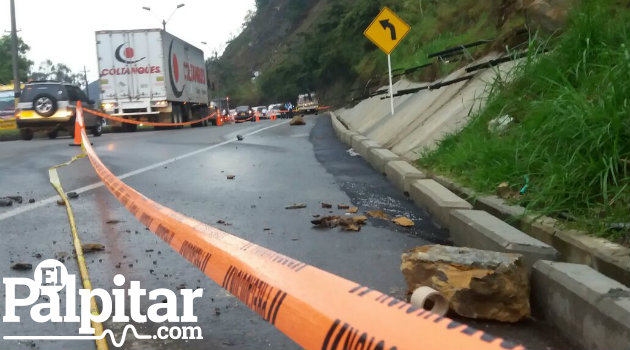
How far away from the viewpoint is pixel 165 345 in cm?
321

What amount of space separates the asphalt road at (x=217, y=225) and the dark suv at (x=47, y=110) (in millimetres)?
11640

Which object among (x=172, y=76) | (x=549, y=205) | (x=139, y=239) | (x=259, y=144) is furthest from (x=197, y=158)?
(x=172, y=76)

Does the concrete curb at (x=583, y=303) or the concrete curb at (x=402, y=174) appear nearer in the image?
the concrete curb at (x=583, y=303)

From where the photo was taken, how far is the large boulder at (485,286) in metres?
3.46

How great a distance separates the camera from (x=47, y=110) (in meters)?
23.3

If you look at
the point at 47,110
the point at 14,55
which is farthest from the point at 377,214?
the point at 14,55

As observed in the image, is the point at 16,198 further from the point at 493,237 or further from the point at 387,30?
the point at 387,30

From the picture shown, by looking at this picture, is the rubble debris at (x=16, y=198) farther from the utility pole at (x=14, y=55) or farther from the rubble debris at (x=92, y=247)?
the utility pole at (x=14, y=55)

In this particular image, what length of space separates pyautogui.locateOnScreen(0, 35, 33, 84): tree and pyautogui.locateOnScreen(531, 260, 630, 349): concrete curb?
6289 cm

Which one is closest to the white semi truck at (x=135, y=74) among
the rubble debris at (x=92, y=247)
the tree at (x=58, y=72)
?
the rubble debris at (x=92, y=247)

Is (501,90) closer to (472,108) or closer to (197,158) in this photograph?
(472,108)

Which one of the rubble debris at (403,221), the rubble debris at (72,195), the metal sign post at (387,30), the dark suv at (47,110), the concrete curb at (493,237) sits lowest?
the rubble debris at (403,221)

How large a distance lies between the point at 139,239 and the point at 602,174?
3657 millimetres

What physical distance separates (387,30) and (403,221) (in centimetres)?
1053
